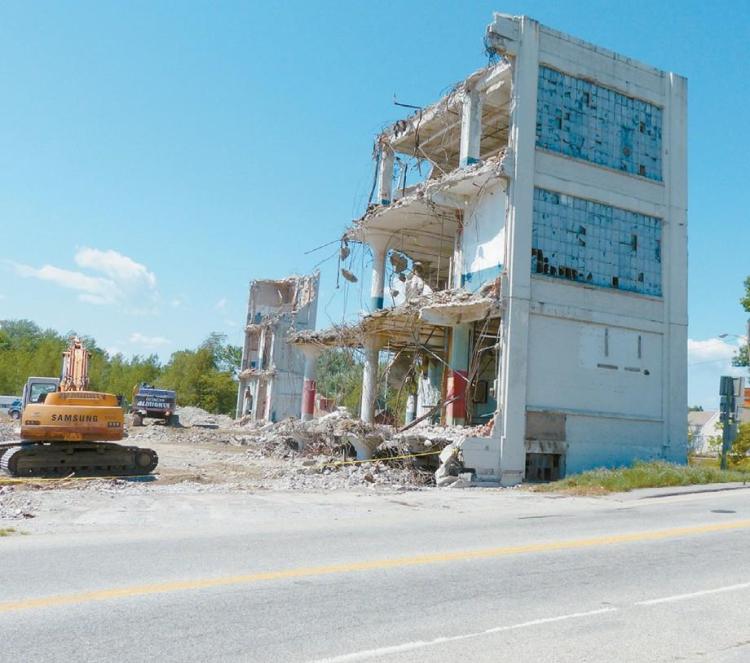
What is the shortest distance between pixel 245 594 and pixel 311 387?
3059cm

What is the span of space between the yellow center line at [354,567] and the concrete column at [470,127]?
51.6ft

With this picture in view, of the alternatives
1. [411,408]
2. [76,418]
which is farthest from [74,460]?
[411,408]

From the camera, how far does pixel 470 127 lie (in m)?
25.0

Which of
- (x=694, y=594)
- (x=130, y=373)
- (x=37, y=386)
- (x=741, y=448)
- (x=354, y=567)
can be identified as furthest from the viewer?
(x=130, y=373)

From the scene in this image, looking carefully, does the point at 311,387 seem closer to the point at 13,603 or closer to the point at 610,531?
the point at 610,531

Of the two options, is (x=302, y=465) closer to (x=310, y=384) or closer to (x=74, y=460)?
(x=74, y=460)

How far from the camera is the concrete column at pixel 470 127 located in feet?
81.2

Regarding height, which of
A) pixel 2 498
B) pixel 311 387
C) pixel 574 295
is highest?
pixel 574 295

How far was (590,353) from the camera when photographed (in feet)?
79.6

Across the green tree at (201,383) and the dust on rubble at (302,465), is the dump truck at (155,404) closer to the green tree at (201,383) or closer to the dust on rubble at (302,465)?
the dust on rubble at (302,465)

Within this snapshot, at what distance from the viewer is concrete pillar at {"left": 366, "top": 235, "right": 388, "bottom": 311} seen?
30172mm

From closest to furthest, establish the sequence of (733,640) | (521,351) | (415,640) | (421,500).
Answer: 1. (415,640)
2. (733,640)
3. (421,500)
4. (521,351)

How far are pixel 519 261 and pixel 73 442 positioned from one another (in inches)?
567

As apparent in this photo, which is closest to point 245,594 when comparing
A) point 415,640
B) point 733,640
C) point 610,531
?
point 415,640
